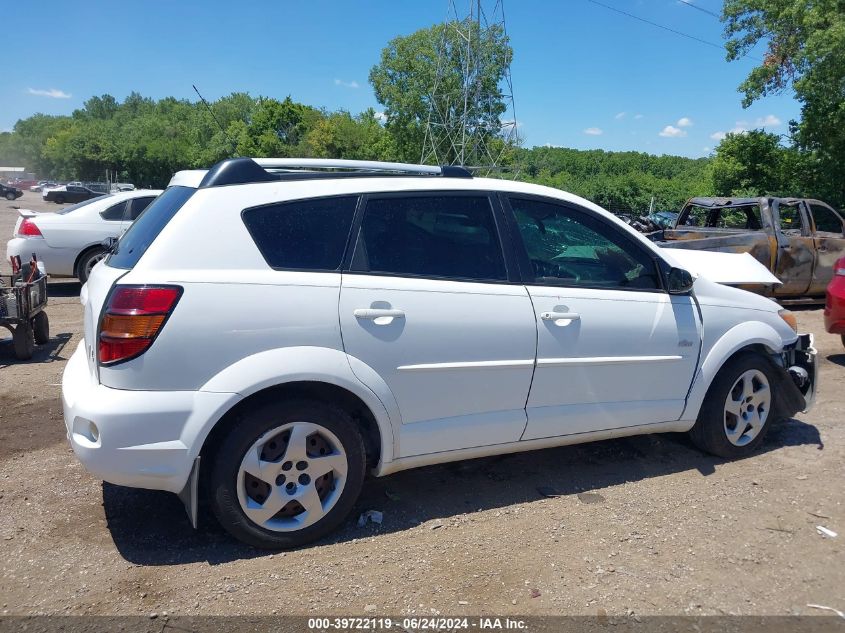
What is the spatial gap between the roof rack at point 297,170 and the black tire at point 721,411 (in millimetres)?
2171

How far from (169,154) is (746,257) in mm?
77569

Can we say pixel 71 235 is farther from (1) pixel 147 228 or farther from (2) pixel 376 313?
(2) pixel 376 313

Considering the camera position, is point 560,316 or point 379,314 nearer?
point 379,314

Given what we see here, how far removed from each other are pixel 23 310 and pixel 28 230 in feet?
15.1

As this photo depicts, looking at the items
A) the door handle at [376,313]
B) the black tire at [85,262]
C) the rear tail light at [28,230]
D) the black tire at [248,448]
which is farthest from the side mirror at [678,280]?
the rear tail light at [28,230]

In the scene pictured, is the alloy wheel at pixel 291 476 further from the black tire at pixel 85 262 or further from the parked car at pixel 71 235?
the black tire at pixel 85 262

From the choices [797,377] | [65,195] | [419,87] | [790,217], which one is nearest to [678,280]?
[797,377]

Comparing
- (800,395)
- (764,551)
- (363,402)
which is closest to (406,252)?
(363,402)

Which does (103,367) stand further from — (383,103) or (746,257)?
(383,103)

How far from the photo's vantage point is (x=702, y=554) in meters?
3.40

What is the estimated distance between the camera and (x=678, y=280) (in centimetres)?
413

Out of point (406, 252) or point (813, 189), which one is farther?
point (813, 189)

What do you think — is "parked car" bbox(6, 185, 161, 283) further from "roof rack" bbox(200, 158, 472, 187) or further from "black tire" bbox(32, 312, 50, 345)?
"roof rack" bbox(200, 158, 472, 187)

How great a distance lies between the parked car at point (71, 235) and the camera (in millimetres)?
10109
